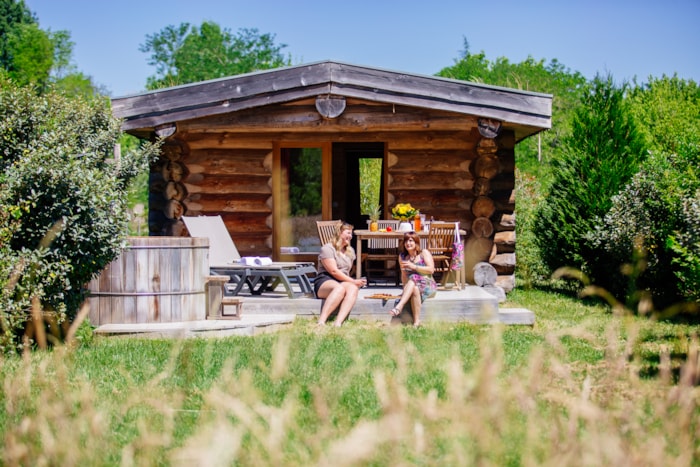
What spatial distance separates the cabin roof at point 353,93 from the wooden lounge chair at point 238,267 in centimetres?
157

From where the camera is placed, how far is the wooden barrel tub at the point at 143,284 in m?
7.74

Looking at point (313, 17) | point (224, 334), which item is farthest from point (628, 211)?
point (313, 17)

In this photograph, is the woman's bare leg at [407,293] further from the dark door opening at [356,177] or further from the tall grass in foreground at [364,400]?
the dark door opening at [356,177]

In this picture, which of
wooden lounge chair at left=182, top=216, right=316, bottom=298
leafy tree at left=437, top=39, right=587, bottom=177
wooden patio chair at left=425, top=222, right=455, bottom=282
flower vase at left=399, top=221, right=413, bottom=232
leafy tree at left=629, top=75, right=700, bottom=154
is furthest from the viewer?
leafy tree at left=437, top=39, right=587, bottom=177

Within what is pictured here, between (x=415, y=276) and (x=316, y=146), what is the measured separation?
393 cm

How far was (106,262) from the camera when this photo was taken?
711 centimetres

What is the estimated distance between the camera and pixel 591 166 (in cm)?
1215

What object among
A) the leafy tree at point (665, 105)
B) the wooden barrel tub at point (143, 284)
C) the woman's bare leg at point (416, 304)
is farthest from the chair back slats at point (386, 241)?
the leafy tree at point (665, 105)

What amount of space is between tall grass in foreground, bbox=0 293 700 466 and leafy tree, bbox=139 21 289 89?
40.5 metres

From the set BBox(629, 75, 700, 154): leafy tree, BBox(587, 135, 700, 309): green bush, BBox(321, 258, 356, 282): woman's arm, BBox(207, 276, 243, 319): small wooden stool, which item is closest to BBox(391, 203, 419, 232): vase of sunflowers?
BBox(321, 258, 356, 282): woman's arm

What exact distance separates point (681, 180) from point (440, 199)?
11.1ft

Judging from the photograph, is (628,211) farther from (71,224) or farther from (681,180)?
(71,224)

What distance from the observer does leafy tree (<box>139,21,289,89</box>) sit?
4744cm

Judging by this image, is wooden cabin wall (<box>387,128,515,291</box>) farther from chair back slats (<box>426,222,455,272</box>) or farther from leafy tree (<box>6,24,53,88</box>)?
leafy tree (<box>6,24,53,88</box>)
